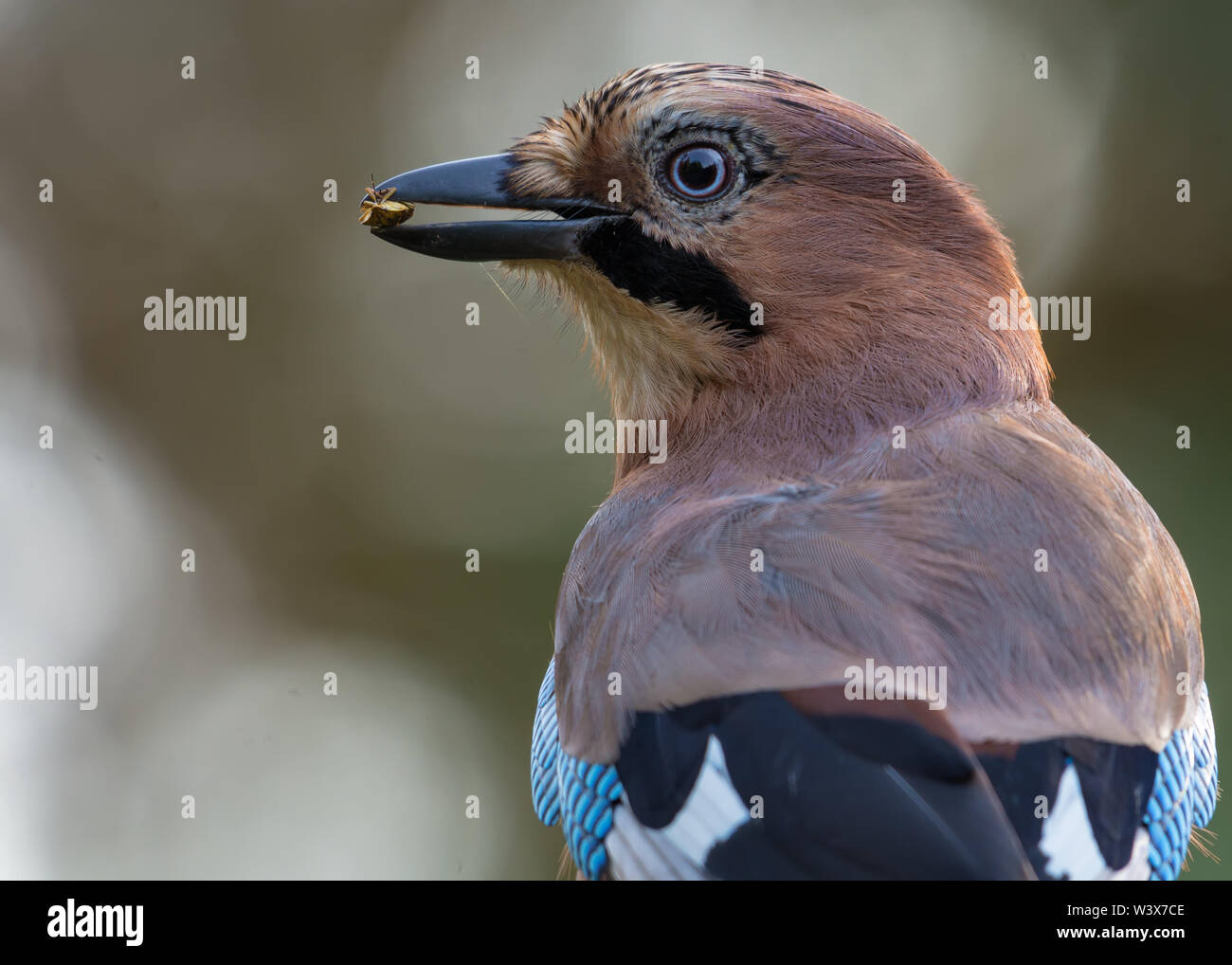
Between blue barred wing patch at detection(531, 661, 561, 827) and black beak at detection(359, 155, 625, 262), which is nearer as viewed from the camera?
blue barred wing patch at detection(531, 661, 561, 827)

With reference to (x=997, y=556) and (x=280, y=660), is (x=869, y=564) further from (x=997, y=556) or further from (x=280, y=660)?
(x=280, y=660)

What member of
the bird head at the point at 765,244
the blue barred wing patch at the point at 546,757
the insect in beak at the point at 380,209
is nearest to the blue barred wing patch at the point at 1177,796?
the bird head at the point at 765,244

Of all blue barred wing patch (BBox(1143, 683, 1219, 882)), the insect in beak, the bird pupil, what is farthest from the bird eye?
→ blue barred wing patch (BBox(1143, 683, 1219, 882))

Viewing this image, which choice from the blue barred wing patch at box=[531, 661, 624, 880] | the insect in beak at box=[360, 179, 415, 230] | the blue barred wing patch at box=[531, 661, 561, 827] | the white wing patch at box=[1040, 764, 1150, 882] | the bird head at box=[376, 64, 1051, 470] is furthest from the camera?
the insect in beak at box=[360, 179, 415, 230]

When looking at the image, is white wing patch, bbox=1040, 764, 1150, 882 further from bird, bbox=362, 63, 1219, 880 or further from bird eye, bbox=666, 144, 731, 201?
bird eye, bbox=666, 144, 731, 201

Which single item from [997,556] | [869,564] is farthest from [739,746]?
[997,556]

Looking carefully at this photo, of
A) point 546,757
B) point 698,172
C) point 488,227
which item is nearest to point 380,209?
point 488,227

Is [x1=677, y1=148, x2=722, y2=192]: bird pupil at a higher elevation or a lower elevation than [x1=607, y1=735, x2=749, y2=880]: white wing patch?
higher

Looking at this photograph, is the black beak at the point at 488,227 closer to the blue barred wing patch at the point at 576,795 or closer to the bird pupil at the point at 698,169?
the bird pupil at the point at 698,169
